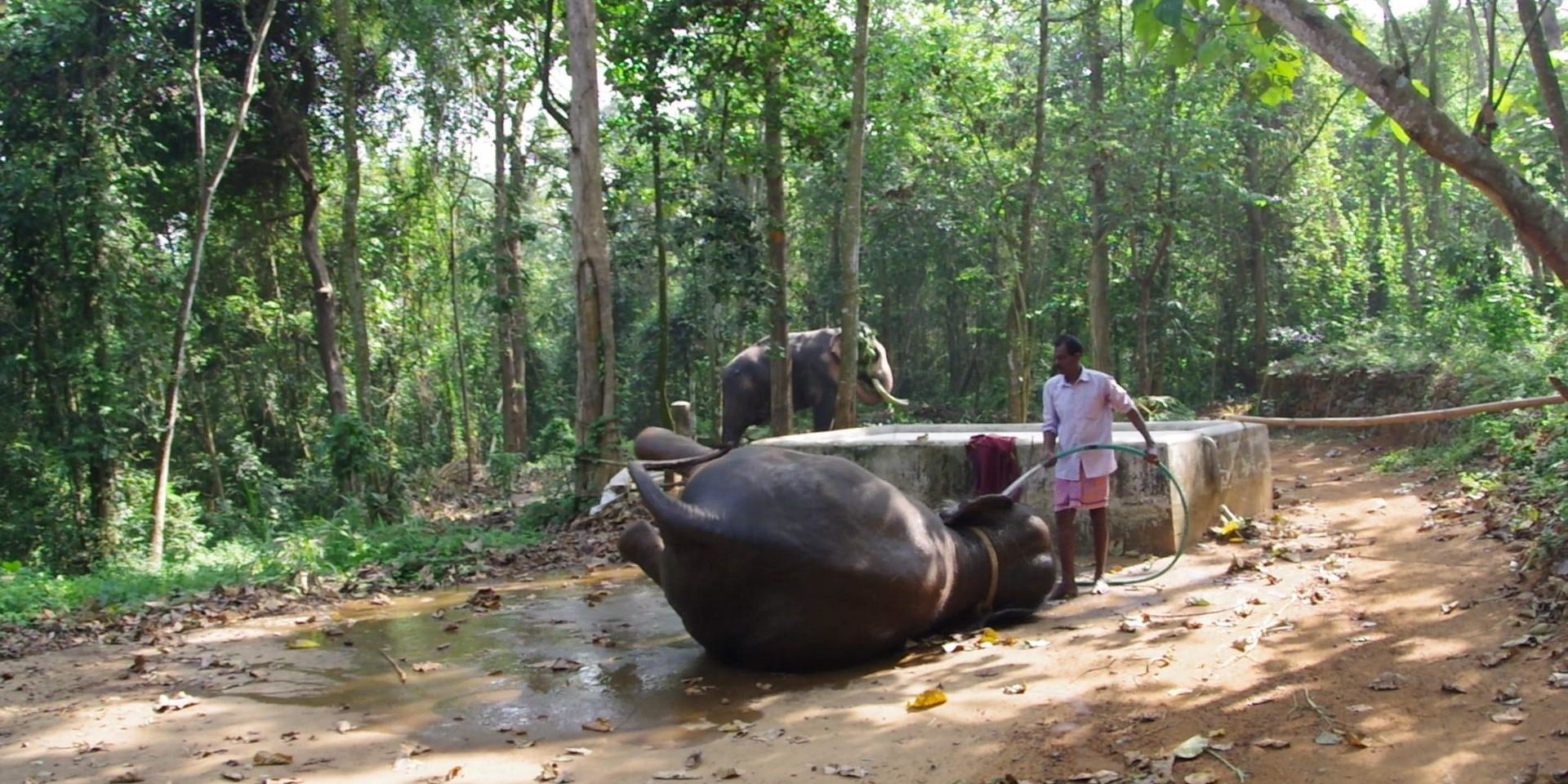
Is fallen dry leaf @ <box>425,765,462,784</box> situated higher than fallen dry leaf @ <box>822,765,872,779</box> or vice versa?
fallen dry leaf @ <box>425,765,462,784</box>

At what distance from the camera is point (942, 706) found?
5.56 metres

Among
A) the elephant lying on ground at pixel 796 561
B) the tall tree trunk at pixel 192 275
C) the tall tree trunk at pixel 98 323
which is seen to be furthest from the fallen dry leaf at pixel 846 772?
the tall tree trunk at pixel 98 323

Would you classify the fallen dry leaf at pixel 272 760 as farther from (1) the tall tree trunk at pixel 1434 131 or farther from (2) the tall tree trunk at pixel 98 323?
(2) the tall tree trunk at pixel 98 323

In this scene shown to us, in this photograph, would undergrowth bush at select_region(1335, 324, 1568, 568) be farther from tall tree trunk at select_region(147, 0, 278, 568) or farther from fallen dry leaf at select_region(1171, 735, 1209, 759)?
tall tree trunk at select_region(147, 0, 278, 568)

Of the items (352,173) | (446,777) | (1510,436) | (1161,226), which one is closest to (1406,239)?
(1161,226)

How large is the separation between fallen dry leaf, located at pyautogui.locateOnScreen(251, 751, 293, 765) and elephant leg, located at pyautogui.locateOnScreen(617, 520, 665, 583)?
2357mm

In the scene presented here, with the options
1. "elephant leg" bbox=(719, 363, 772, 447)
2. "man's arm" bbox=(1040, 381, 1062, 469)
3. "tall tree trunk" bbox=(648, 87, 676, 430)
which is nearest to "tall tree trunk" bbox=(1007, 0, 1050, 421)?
"elephant leg" bbox=(719, 363, 772, 447)

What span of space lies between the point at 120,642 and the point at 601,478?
20.1 feet

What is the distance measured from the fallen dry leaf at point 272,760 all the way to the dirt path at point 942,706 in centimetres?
5

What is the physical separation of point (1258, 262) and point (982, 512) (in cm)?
1743

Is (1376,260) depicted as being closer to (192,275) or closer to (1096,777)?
(192,275)

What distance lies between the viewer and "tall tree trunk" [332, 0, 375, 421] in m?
17.4

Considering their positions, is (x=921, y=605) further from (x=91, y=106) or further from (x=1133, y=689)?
(x=91, y=106)

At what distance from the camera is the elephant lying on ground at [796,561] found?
20.4 feet
